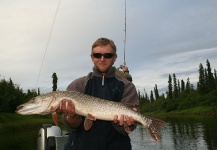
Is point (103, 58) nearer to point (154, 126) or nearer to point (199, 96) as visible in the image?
point (154, 126)

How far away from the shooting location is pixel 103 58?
5.00m

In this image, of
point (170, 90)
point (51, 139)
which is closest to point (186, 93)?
point (170, 90)

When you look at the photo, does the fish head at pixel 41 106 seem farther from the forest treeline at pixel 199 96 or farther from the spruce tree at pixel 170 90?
the spruce tree at pixel 170 90

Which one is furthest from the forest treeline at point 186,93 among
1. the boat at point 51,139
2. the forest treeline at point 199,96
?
the boat at point 51,139

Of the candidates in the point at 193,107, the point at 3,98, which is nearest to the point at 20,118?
the point at 3,98

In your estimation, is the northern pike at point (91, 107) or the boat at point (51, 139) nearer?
the northern pike at point (91, 107)

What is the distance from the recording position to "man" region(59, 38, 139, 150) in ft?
15.1

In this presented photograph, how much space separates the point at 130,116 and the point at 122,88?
0.49 metres

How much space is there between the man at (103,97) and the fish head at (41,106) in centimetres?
21

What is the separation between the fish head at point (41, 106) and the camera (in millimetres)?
4965

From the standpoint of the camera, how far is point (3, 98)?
2023 inches

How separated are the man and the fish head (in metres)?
0.21

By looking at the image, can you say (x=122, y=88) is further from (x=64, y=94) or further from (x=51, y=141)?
(x=51, y=141)

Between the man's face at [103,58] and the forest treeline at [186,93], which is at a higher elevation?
the forest treeline at [186,93]
